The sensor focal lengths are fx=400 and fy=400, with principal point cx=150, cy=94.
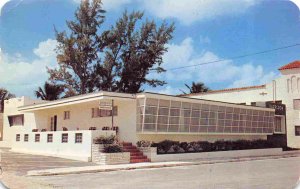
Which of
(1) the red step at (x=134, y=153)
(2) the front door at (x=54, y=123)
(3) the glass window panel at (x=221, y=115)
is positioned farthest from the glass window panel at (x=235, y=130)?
(2) the front door at (x=54, y=123)

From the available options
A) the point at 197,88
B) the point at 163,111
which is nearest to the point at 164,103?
the point at 163,111

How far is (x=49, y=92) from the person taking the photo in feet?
115

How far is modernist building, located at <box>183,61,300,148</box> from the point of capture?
2765 cm

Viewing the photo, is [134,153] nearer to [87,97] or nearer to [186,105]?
[87,97]

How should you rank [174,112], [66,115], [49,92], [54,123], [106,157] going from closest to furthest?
[106,157], [174,112], [66,115], [54,123], [49,92]

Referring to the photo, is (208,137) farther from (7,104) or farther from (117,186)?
(7,104)

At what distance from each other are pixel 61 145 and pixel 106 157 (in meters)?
4.29

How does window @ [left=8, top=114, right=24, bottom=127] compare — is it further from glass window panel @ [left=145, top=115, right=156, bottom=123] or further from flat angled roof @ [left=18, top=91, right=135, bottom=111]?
glass window panel @ [left=145, top=115, right=156, bottom=123]

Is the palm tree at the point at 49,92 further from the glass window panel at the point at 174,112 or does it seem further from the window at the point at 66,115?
the glass window panel at the point at 174,112

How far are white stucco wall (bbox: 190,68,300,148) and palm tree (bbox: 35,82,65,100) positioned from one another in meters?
14.0

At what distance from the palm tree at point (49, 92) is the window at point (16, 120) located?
3948mm

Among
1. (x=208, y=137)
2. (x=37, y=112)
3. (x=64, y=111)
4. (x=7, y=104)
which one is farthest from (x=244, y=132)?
(x=7, y=104)

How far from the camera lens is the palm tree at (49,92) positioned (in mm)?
32819

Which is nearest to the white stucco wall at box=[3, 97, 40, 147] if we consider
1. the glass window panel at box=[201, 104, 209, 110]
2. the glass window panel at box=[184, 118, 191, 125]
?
the glass window panel at box=[184, 118, 191, 125]
